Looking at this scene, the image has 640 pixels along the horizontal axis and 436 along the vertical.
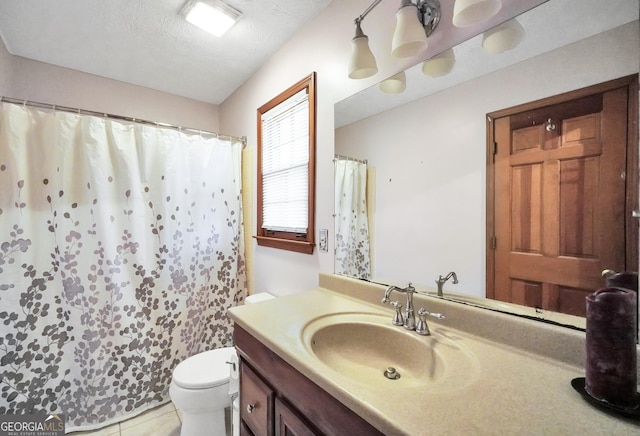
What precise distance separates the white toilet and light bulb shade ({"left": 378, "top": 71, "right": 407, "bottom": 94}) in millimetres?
1465

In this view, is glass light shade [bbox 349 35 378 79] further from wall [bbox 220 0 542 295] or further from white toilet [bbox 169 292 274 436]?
white toilet [bbox 169 292 274 436]

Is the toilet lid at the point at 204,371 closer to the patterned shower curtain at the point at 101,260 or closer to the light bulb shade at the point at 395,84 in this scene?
the patterned shower curtain at the point at 101,260

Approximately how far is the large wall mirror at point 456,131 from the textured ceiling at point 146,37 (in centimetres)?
72

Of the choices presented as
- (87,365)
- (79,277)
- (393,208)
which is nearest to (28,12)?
(79,277)

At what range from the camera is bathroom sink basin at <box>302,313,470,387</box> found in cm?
79

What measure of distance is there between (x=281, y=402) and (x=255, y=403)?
0.20 metres

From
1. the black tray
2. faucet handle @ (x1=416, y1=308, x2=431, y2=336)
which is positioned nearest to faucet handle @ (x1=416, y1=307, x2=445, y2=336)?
faucet handle @ (x1=416, y1=308, x2=431, y2=336)

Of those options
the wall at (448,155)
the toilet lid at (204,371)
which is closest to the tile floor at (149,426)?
the toilet lid at (204,371)

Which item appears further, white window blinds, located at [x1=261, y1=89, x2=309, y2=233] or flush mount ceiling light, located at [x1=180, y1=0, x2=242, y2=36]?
white window blinds, located at [x1=261, y1=89, x2=309, y2=233]

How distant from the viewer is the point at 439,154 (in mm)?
1026

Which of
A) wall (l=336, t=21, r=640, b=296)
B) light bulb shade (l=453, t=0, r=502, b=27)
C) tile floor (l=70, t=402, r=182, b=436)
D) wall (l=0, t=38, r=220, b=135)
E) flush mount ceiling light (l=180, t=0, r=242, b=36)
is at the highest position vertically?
flush mount ceiling light (l=180, t=0, r=242, b=36)

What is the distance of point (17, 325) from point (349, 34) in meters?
2.32

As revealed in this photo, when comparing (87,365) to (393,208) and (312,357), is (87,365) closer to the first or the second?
(312,357)

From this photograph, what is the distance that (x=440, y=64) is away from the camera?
0.99 meters
